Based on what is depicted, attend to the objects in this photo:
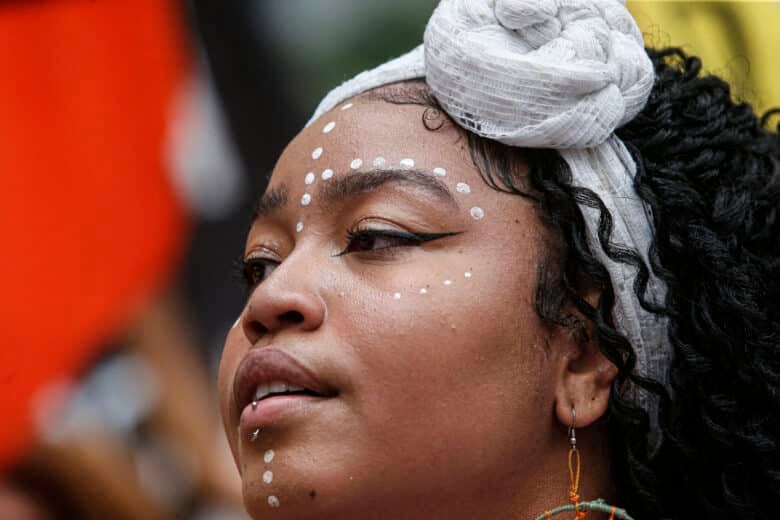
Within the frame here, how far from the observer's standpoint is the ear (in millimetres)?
2482

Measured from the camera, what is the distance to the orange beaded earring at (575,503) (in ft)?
8.00

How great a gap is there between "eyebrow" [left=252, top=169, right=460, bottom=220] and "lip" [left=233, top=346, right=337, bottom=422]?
38 cm

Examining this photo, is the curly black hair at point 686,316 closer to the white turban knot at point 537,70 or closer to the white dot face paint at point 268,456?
the white turban knot at point 537,70

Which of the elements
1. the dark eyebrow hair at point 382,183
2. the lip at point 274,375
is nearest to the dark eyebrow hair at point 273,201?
the dark eyebrow hair at point 382,183

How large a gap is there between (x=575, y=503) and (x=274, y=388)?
701mm

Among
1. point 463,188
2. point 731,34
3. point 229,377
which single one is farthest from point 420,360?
point 731,34

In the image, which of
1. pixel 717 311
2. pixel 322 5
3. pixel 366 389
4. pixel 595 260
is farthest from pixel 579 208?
pixel 322 5

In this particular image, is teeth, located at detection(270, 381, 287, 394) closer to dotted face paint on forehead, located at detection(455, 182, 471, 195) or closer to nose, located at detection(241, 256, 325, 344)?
nose, located at detection(241, 256, 325, 344)

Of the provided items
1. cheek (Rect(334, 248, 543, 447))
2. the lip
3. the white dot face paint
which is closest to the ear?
cheek (Rect(334, 248, 543, 447))

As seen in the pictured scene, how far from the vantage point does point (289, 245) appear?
2.63 m

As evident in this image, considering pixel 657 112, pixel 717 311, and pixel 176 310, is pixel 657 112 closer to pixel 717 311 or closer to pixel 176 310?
pixel 717 311

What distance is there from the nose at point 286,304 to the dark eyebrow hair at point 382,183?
0.19m

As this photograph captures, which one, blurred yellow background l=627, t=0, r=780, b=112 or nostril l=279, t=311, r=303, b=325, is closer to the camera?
nostril l=279, t=311, r=303, b=325

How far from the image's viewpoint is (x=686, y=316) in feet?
8.35
